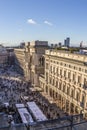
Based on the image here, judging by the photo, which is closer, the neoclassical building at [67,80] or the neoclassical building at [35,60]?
the neoclassical building at [67,80]

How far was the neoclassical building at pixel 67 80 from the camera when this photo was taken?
42.4 m

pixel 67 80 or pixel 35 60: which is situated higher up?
pixel 35 60

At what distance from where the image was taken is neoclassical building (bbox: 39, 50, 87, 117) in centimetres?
4241

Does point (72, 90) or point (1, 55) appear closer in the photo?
point (72, 90)

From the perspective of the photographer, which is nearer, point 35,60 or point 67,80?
point 67,80

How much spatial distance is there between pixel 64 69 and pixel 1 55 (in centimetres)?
11355

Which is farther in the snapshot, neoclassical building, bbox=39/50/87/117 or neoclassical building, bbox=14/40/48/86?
neoclassical building, bbox=14/40/48/86

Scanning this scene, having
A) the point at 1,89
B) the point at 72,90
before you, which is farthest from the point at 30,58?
the point at 72,90

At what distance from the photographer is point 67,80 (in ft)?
163

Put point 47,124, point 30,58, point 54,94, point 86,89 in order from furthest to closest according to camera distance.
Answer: point 30,58
point 54,94
point 86,89
point 47,124

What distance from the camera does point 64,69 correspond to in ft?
169

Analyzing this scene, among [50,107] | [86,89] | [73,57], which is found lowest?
[50,107]

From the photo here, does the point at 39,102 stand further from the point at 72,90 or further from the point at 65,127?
the point at 65,127

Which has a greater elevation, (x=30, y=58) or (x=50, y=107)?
(x=30, y=58)
